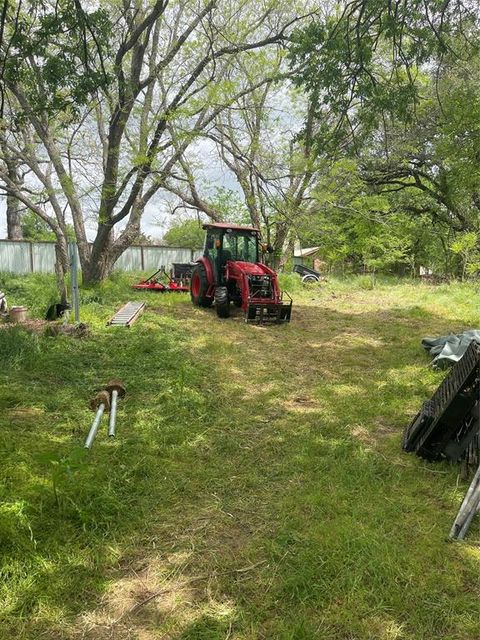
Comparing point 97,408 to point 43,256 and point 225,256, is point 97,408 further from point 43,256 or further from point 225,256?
point 43,256

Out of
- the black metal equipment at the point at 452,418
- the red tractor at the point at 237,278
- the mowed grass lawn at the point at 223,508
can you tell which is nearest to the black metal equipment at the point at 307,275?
the red tractor at the point at 237,278

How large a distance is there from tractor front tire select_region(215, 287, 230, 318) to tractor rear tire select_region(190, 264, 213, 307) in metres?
1.06

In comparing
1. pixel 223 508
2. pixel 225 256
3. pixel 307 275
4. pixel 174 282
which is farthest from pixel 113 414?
pixel 307 275

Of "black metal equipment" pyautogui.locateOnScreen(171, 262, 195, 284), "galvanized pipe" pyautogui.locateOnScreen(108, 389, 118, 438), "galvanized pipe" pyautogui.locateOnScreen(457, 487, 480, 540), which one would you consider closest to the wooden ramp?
"galvanized pipe" pyautogui.locateOnScreen(108, 389, 118, 438)

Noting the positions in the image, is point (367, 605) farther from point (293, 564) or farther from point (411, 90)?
point (411, 90)

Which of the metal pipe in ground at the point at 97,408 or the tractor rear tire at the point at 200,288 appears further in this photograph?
the tractor rear tire at the point at 200,288

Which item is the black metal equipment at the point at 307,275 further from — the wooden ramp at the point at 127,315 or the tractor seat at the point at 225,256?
the wooden ramp at the point at 127,315

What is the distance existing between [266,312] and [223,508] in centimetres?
657

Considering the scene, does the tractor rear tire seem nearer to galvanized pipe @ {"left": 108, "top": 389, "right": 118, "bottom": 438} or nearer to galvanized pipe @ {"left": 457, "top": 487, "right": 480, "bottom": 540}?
galvanized pipe @ {"left": 108, "top": 389, "right": 118, "bottom": 438}

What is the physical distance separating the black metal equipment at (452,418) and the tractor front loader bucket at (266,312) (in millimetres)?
5598

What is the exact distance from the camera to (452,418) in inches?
136

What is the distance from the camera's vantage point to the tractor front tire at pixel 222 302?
385 inches

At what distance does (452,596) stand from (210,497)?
61.9 inches

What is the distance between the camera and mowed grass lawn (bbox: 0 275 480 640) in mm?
2160
